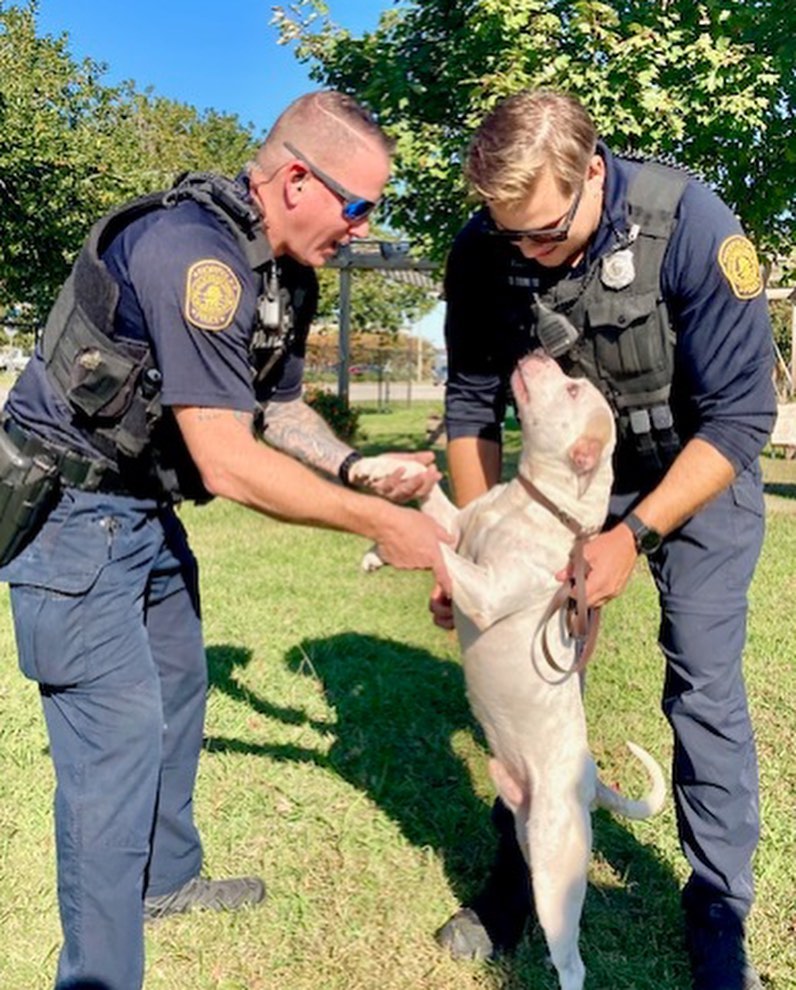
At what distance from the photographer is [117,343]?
263 centimetres

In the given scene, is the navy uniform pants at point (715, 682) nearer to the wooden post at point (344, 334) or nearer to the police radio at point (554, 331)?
the police radio at point (554, 331)

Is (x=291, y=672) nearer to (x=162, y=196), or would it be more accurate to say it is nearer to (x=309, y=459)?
(x=309, y=459)

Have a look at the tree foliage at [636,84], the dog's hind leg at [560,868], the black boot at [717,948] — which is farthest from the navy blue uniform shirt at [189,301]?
the tree foliage at [636,84]

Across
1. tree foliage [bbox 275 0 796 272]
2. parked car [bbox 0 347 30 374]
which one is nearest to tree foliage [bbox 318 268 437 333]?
parked car [bbox 0 347 30 374]

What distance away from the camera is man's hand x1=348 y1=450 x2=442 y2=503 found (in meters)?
2.95

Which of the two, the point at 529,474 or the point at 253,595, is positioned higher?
the point at 529,474

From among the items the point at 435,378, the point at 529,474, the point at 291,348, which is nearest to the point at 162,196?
the point at 291,348

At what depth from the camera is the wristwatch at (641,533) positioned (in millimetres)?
2928

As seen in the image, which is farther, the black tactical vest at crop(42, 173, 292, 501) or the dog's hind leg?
the dog's hind leg

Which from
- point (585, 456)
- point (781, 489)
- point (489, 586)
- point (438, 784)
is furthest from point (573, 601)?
point (781, 489)

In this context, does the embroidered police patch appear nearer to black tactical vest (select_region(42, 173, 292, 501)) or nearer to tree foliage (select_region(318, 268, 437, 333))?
black tactical vest (select_region(42, 173, 292, 501))

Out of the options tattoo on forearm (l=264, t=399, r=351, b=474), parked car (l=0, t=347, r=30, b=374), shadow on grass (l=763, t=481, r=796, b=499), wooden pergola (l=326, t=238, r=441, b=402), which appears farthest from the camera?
parked car (l=0, t=347, r=30, b=374)

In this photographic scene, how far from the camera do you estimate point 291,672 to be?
19.8ft

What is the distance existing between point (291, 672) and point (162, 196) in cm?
384
